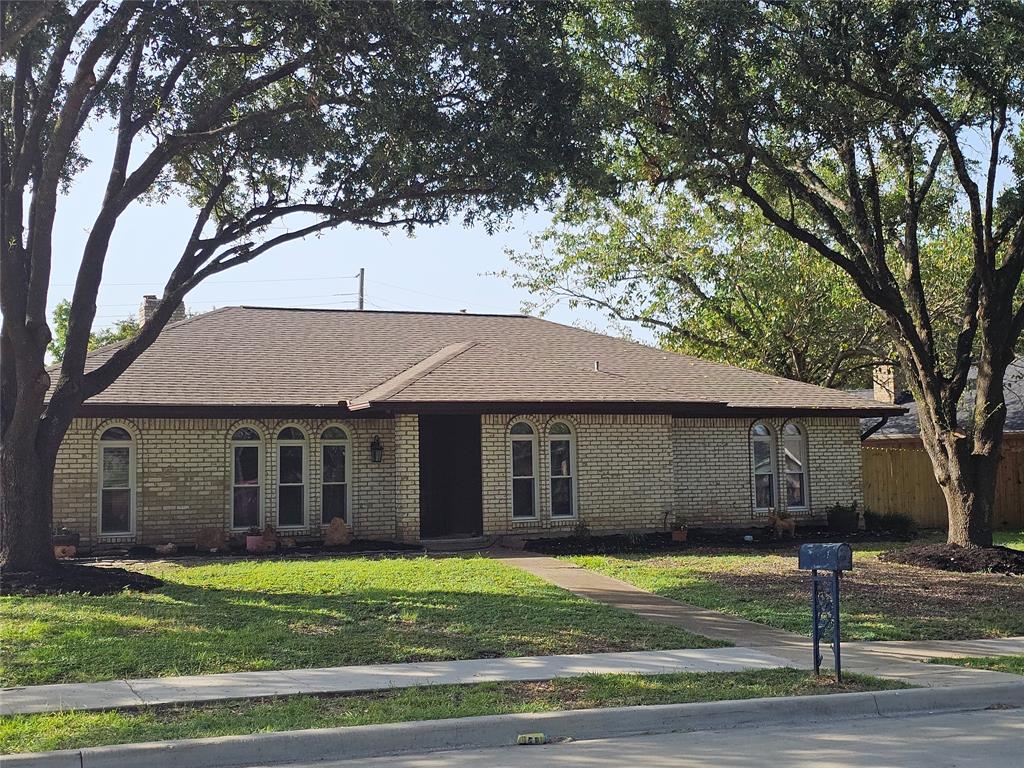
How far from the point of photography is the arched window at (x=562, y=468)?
19266mm

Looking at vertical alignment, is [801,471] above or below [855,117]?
below

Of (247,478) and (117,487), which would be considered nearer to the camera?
(117,487)

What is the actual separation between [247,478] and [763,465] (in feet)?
35.0

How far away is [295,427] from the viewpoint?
18.6m

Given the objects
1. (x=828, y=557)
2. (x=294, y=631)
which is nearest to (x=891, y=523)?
(x=828, y=557)

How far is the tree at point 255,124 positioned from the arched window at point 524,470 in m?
5.98

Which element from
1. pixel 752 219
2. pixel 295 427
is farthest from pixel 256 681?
pixel 752 219

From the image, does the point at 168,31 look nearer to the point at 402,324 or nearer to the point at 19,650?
the point at 19,650

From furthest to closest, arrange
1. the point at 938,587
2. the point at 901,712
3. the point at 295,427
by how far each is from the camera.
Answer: the point at 295,427 → the point at 938,587 → the point at 901,712

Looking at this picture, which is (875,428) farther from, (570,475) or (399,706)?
(399,706)

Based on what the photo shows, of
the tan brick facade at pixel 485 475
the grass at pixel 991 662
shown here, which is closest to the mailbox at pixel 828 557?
the grass at pixel 991 662

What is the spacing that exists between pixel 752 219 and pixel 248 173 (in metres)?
13.8

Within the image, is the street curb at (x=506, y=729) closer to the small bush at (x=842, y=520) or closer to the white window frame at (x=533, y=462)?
the white window frame at (x=533, y=462)

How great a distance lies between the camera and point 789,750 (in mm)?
6719
